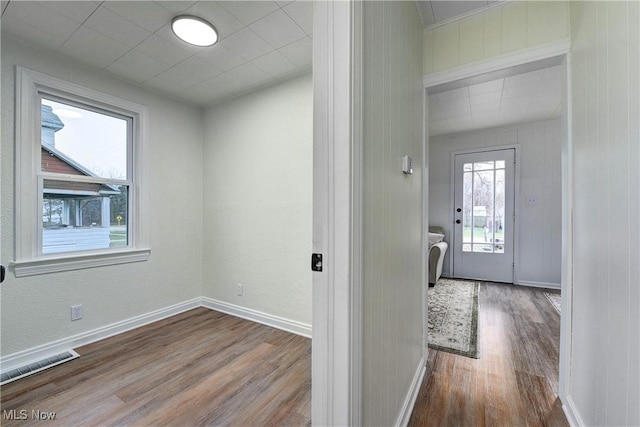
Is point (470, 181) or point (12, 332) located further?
point (470, 181)

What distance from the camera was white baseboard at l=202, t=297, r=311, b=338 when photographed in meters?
2.58

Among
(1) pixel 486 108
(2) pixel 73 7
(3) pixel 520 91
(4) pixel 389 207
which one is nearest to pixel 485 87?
(3) pixel 520 91

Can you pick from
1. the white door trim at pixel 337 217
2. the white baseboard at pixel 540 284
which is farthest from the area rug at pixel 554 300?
the white door trim at pixel 337 217

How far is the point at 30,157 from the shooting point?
210 centimetres

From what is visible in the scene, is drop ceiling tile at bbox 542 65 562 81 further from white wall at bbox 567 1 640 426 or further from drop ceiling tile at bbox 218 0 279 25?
drop ceiling tile at bbox 218 0 279 25

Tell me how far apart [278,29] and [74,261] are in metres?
2.47

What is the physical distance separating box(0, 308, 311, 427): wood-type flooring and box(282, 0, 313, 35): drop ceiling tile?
2415 mm

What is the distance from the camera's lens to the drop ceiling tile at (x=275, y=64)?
7.43ft

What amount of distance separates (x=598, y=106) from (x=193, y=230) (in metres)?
3.47

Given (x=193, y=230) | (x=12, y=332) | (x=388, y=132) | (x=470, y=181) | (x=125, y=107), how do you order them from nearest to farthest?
(x=388, y=132)
(x=12, y=332)
(x=125, y=107)
(x=193, y=230)
(x=470, y=181)

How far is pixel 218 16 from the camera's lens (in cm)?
180

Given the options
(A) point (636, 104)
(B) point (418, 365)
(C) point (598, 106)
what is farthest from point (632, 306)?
(B) point (418, 365)

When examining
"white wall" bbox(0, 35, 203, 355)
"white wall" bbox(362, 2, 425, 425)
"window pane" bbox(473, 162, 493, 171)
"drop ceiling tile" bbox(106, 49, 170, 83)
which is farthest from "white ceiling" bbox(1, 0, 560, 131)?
"window pane" bbox(473, 162, 493, 171)

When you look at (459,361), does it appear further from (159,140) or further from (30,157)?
(30,157)
